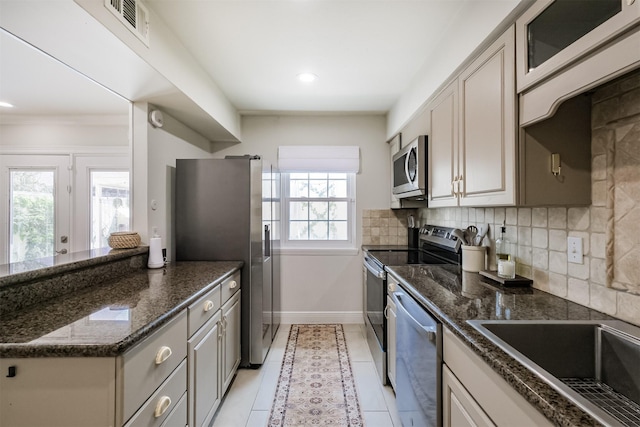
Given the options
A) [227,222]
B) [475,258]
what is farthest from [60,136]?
[475,258]

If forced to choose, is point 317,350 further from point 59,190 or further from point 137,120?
point 59,190

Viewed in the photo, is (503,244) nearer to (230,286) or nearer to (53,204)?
(230,286)

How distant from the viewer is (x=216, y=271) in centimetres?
198

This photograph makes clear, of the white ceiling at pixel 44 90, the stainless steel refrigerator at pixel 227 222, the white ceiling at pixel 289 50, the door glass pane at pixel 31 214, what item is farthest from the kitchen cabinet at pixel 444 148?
the door glass pane at pixel 31 214

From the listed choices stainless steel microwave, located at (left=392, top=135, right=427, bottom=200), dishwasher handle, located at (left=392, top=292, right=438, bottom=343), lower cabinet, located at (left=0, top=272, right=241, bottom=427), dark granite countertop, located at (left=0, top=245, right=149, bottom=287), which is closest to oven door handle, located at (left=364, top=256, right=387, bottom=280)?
dishwasher handle, located at (left=392, top=292, right=438, bottom=343)

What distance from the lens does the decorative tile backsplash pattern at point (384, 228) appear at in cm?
336

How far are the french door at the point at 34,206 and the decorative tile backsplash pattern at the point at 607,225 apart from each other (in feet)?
13.6

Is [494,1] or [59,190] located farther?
[59,190]

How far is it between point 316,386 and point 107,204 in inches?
113

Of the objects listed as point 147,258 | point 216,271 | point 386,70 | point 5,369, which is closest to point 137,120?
point 147,258

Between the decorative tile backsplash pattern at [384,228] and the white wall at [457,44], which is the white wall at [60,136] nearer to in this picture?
the decorative tile backsplash pattern at [384,228]

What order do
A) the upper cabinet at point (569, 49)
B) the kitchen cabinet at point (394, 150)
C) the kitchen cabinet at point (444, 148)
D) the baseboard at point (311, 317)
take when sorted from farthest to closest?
the baseboard at point (311, 317)
the kitchen cabinet at point (394, 150)
the kitchen cabinet at point (444, 148)
the upper cabinet at point (569, 49)

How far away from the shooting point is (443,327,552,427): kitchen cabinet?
0.72 metres

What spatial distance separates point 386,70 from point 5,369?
2.63 m
